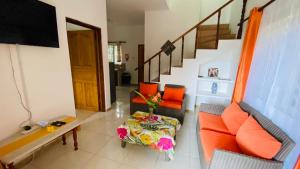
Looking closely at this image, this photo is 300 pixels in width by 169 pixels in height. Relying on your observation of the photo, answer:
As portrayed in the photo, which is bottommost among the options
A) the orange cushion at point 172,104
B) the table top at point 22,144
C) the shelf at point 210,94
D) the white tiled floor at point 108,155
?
the white tiled floor at point 108,155

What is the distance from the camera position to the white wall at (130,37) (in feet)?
20.9

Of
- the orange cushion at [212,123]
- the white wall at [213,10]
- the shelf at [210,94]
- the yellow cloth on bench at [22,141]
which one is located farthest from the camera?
the white wall at [213,10]

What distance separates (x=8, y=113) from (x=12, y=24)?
105 centimetres

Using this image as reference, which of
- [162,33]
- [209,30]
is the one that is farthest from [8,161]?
[209,30]

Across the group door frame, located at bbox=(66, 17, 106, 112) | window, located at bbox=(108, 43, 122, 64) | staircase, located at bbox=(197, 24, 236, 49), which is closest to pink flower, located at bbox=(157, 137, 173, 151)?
door frame, located at bbox=(66, 17, 106, 112)

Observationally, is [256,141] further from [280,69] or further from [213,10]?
[213,10]

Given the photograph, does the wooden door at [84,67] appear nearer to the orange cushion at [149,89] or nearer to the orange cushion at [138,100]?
the orange cushion at [138,100]

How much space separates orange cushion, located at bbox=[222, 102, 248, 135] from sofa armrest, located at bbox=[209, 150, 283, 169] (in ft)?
2.03

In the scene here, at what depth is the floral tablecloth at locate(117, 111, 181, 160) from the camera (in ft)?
6.21

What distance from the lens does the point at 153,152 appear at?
2.17 meters

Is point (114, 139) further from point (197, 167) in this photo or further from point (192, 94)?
point (192, 94)

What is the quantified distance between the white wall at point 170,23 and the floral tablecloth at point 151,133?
8.52 ft

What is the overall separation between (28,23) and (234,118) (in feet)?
9.68

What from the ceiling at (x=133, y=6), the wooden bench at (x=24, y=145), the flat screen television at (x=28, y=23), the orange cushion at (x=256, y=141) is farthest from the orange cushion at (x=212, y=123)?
the ceiling at (x=133, y=6)
